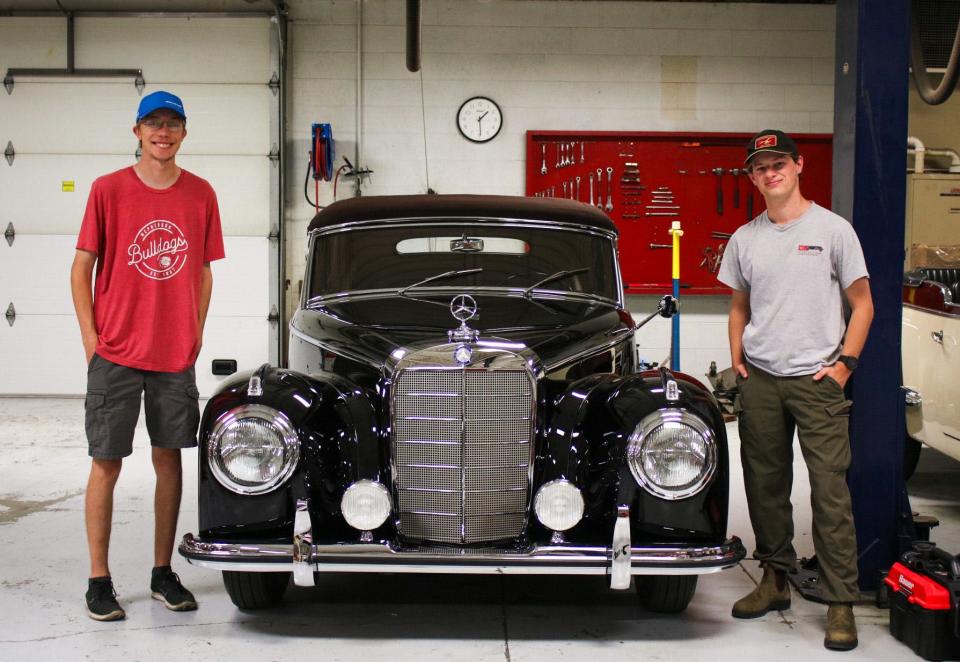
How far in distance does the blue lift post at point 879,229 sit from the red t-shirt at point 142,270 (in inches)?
100

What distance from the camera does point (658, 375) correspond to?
131 inches

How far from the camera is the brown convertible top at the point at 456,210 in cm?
430

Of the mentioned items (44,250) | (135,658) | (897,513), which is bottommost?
(135,658)

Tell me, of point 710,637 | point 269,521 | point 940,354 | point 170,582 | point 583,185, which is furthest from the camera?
point 583,185

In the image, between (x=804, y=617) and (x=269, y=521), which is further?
(x=804, y=617)

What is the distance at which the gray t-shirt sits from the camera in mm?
3328

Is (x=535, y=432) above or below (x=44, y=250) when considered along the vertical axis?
below

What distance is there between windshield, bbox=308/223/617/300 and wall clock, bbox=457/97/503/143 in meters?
5.58

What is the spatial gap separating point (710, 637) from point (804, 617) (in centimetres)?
45

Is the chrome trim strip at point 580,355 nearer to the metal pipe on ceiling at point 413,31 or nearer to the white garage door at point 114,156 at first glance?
the metal pipe on ceiling at point 413,31

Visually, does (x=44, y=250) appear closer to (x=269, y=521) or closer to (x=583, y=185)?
(x=583, y=185)

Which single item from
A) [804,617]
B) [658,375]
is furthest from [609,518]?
[804,617]

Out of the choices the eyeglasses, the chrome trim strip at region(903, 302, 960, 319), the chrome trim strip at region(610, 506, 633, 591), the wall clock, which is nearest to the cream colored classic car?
the chrome trim strip at region(903, 302, 960, 319)

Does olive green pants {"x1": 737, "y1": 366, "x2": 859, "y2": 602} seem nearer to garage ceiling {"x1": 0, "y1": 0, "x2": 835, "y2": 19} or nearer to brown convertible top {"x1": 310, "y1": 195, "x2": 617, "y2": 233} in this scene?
brown convertible top {"x1": 310, "y1": 195, "x2": 617, "y2": 233}
